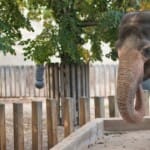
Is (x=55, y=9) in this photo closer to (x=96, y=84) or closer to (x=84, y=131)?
(x=84, y=131)

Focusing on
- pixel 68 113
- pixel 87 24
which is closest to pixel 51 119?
pixel 68 113

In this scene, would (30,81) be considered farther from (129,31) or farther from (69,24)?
(129,31)

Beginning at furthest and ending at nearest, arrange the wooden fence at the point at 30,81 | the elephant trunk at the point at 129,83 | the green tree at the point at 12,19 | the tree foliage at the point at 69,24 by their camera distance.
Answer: the wooden fence at the point at 30,81
the tree foliage at the point at 69,24
the green tree at the point at 12,19
the elephant trunk at the point at 129,83

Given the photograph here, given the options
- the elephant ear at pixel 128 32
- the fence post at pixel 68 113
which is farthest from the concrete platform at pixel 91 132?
the fence post at pixel 68 113

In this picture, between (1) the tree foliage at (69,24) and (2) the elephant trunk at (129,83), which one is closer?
(2) the elephant trunk at (129,83)

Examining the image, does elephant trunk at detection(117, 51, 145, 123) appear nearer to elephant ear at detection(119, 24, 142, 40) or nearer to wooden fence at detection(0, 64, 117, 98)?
elephant ear at detection(119, 24, 142, 40)

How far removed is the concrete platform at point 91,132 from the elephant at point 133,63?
429mm

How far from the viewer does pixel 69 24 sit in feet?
17.2

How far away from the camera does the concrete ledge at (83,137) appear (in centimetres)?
206

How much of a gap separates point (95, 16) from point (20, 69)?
8240mm

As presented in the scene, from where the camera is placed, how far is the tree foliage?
463 cm

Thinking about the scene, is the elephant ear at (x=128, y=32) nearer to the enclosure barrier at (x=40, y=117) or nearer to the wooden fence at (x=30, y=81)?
the enclosure barrier at (x=40, y=117)

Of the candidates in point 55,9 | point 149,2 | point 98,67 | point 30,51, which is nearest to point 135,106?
point 149,2

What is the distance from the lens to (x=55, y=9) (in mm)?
5621
